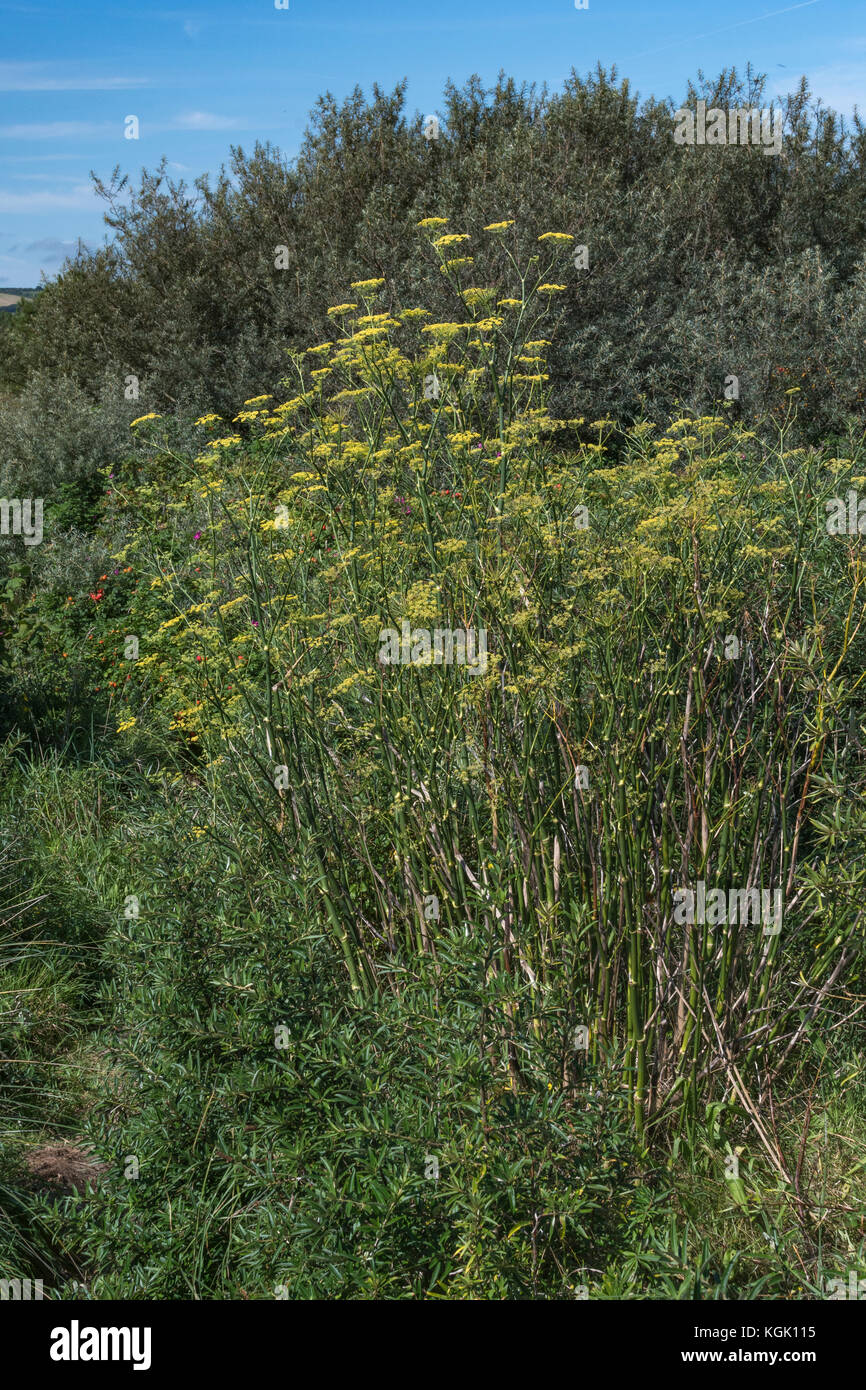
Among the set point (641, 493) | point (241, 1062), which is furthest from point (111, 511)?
point (241, 1062)

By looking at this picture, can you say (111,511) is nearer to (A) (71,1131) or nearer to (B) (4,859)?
(B) (4,859)

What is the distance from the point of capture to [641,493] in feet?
12.3

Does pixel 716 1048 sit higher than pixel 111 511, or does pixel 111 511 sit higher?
pixel 111 511

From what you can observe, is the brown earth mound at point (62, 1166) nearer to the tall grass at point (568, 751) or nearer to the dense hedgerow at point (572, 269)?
the tall grass at point (568, 751)

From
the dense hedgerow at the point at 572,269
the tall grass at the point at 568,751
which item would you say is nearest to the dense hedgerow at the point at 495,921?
the tall grass at the point at 568,751

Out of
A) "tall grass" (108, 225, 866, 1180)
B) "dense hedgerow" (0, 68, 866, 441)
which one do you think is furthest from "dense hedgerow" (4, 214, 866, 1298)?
"dense hedgerow" (0, 68, 866, 441)

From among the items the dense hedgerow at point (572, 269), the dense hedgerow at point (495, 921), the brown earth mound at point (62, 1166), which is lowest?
the brown earth mound at point (62, 1166)

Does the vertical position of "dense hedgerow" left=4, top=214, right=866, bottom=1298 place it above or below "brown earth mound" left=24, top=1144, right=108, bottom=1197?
above

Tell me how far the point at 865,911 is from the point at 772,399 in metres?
7.97

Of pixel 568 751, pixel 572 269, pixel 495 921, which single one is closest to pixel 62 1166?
pixel 495 921

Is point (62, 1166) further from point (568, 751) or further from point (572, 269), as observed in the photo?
point (572, 269)

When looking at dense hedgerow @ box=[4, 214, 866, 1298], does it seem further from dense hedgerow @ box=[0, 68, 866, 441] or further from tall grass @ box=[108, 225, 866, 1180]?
dense hedgerow @ box=[0, 68, 866, 441]

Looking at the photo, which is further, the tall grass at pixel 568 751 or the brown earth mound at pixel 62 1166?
the brown earth mound at pixel 62 1166

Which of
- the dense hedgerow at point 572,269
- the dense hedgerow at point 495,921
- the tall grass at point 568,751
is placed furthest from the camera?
the dense hedgerow at point 572,269
